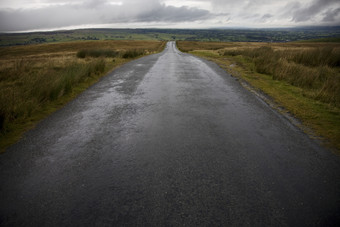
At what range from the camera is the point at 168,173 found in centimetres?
328

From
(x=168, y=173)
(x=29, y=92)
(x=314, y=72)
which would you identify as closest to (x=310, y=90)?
(x=314, y=72)

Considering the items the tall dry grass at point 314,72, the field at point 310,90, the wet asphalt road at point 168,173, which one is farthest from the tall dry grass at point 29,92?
the tall dry grass at point 314,72

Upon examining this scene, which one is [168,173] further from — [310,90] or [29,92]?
[310,90]

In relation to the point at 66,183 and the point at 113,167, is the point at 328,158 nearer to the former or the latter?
the point at 113,167

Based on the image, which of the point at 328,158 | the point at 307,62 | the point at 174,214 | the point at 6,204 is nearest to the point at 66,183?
the point at 6,204

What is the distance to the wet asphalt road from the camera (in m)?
2.48

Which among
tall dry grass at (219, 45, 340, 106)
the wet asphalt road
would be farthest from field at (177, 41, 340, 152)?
the wet asphalt road

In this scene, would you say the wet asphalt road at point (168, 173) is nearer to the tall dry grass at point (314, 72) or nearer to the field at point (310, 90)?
the field at point (310, 90)

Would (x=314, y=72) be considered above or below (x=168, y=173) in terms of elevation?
above

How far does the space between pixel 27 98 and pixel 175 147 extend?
231 inches

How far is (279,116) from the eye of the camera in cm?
596

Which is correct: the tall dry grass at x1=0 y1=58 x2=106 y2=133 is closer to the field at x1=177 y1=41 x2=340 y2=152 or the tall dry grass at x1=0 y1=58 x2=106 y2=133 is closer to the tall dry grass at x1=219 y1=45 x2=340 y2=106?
the field at x1=177 y1=41 x2=340 y2=152

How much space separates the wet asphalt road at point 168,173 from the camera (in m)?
2.48

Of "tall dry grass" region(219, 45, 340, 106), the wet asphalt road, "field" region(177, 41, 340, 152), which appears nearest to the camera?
the wet asphalt road
